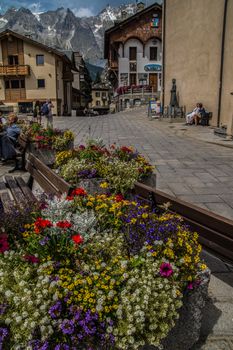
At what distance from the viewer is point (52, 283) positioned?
6.77 feet

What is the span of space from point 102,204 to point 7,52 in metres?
42.6

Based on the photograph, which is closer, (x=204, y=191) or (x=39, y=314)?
(x=39, y=314)

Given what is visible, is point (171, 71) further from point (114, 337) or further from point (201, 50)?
point (114, 337)

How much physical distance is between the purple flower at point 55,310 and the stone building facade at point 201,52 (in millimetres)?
12627

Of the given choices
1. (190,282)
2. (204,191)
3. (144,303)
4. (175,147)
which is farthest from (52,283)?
(175,147)

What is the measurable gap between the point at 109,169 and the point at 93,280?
2.65 m

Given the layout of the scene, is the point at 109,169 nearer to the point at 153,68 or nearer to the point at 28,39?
the point at 28,39

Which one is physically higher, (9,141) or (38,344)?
(9,141)

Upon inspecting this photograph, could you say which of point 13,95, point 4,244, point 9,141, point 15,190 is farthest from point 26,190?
point 13,95

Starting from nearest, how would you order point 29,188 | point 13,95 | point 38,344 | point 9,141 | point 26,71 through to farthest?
point 38,344 < point 29,188 < point 9,141 < point 26,71 < point 13,95

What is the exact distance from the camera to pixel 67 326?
6.27ft

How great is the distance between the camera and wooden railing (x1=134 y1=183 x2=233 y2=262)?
2.97 m

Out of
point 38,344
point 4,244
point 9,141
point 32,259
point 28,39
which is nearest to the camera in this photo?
point 38,344

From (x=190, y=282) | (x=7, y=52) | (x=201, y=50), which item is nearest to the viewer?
(x=190, y=282)
